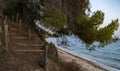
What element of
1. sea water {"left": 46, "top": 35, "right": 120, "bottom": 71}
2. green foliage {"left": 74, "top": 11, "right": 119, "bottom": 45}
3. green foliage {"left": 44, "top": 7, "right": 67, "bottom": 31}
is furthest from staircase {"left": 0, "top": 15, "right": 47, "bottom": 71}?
sea water {"left": 46, "top": 35, "right": 120, "bottom": 71}

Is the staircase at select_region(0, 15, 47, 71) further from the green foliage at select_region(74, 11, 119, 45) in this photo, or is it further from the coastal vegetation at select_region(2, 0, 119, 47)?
the green foliage at select_region(74, 11, 119, 45)

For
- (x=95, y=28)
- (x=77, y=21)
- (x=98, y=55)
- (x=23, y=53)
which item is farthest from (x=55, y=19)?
(x=98, y=55)

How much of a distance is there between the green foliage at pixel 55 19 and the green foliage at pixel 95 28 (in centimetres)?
134

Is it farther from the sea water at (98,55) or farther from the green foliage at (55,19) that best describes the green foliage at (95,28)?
the sea water at (98,55)

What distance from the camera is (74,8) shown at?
17.2m

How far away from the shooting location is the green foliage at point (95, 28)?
15.9m

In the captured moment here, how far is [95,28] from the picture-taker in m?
16.3

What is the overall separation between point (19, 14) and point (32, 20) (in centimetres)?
119

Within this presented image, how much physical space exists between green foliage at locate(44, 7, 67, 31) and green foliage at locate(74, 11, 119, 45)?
→ 1.34 m

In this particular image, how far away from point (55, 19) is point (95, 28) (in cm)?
287

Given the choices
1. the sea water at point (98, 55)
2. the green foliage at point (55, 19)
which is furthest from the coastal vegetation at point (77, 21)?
the sea water at point (98, 55)

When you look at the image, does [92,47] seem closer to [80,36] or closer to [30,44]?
[80,36]

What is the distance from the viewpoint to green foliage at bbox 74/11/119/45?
15898 millimetres

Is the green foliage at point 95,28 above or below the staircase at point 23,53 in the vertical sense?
above
